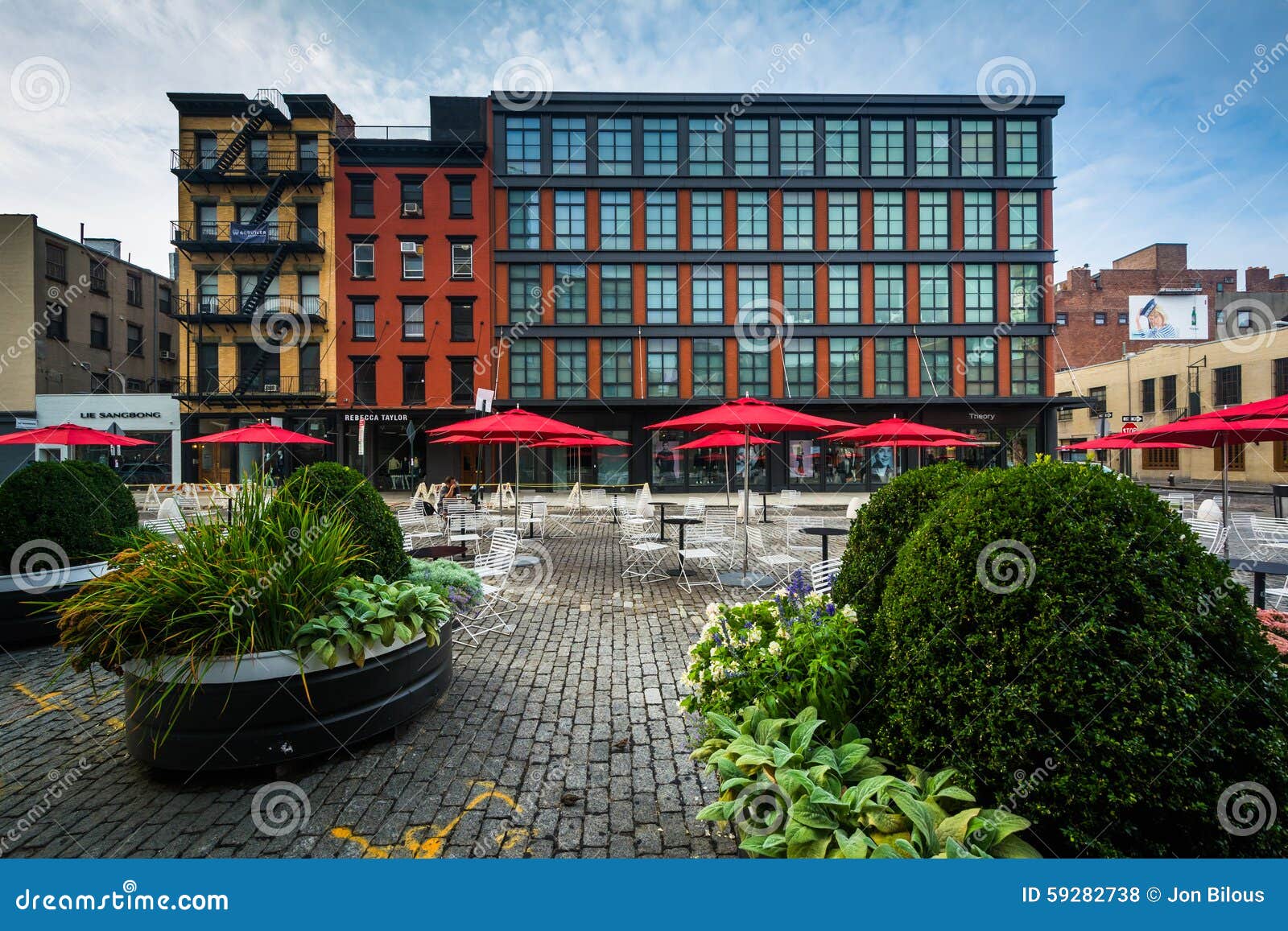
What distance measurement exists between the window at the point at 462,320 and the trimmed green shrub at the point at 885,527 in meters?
31.6

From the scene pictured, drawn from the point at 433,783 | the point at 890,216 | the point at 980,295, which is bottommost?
the point at 433,783

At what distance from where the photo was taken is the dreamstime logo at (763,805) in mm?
2279

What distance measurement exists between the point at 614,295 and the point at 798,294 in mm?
10435

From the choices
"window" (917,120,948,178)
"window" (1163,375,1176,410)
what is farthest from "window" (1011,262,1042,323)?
"window" (1163,375,1176,410)

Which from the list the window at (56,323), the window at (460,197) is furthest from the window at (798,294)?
the window at (56,323)

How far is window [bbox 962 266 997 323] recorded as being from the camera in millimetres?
32062

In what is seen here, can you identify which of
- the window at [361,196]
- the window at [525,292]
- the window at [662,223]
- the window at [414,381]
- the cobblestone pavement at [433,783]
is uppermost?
the window at [361,196]

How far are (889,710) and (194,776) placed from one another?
397cm

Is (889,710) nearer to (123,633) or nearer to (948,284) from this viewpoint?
(123,633)

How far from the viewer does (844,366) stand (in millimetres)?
32188

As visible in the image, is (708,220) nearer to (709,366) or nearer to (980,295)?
→ (709,366)

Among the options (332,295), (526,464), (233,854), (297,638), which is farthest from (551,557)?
(332,295)

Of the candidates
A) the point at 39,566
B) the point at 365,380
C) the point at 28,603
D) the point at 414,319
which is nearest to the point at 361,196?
the point at 414,319

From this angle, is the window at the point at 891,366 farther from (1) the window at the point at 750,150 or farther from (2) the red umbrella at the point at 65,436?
(2) the red umbrella at the point at 65,436
